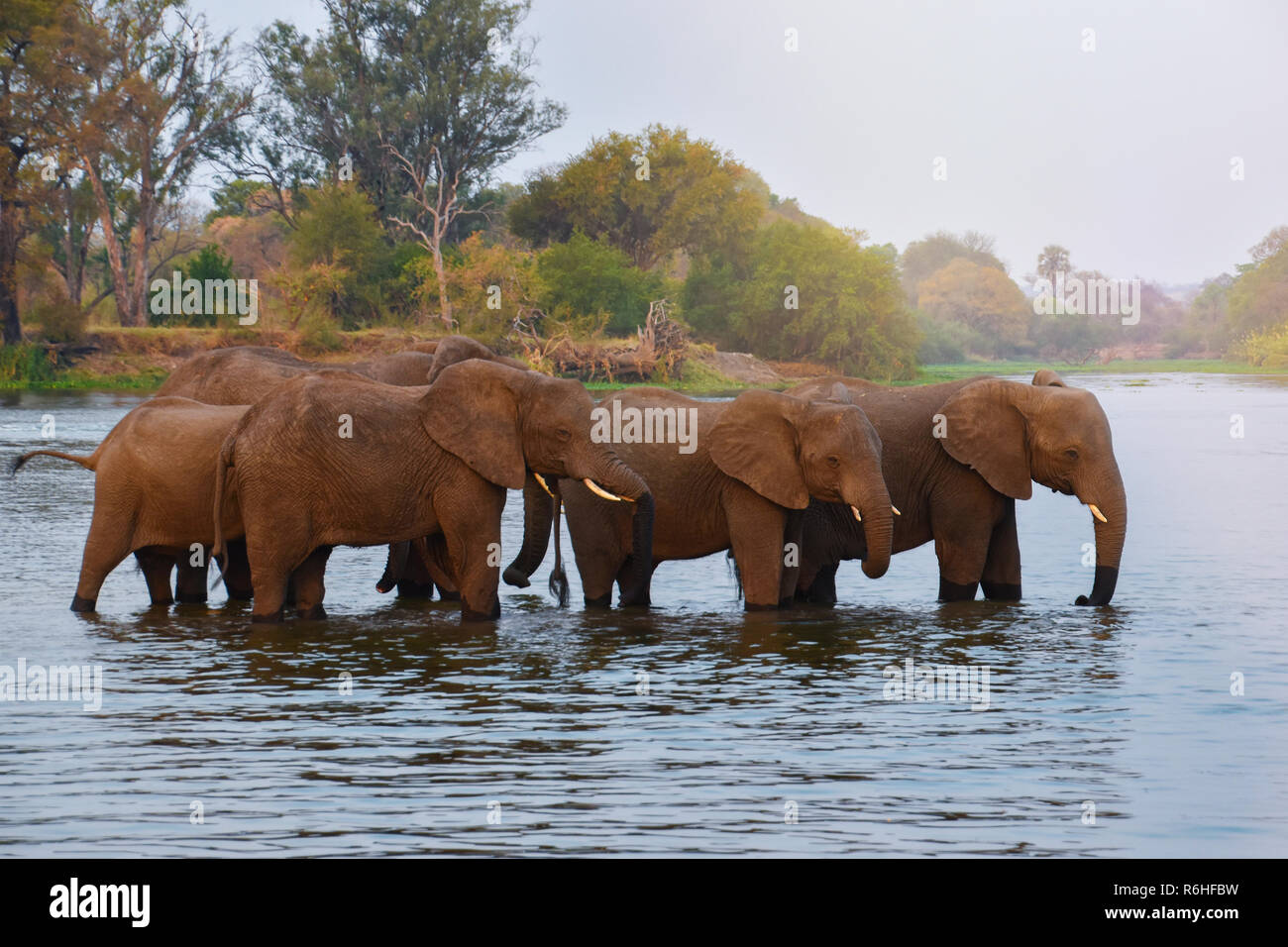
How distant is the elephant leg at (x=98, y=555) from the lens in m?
13.5

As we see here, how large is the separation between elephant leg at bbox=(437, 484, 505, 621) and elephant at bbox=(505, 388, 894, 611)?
869 millimetres

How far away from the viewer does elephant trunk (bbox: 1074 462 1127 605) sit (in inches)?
551

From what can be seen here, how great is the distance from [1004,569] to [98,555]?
291 inches

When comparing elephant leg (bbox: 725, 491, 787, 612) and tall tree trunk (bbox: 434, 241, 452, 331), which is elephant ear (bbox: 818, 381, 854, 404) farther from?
tall tree trunk (bbox: 434, 241, 452, 331)

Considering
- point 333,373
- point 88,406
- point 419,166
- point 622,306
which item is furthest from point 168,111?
point 333,373

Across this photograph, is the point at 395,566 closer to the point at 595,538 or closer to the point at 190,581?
the point at 190,581

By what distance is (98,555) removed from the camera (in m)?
13.6

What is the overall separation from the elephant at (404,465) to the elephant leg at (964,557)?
2.77m

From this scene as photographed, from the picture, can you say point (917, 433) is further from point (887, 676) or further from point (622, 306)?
point (622, 306)

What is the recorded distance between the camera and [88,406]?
4656 cm

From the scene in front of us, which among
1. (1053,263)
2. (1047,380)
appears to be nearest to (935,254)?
(1053,263)

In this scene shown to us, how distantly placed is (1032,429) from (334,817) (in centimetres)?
811

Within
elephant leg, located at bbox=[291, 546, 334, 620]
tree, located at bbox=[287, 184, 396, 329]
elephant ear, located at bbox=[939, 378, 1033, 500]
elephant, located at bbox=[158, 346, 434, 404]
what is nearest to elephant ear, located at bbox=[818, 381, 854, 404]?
elephant ear, located at bbox=[939, 378, 1033, 500]

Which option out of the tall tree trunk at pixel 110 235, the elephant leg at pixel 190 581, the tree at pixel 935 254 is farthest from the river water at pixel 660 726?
the tree at pixel 935 254
